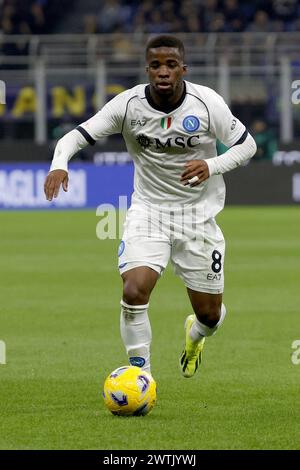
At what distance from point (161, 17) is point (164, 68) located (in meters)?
25.4

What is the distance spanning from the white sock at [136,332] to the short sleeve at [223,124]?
1256mm

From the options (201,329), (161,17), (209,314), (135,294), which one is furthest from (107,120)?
(161,17)

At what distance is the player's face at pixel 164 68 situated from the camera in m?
7.43

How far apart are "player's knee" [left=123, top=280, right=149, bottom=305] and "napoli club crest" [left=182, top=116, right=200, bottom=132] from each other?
110 cm

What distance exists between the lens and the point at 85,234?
2167 centimetres

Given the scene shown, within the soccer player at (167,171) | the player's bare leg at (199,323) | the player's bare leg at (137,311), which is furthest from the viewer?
→ the player's bare leg at (199,323)

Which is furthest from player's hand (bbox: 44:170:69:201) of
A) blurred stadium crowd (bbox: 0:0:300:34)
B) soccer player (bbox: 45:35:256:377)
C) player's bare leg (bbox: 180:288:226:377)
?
blurred stadium crowd (bbox: 0:0:300:34)

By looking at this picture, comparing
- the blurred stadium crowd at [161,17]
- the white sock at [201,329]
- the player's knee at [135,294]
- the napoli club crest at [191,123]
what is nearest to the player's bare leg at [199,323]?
the white sock at [201,329]

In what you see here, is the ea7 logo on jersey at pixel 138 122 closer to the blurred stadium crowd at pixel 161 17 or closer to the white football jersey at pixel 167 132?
the white football jersey at pixel 167 132

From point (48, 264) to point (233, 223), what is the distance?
7078 millimetres

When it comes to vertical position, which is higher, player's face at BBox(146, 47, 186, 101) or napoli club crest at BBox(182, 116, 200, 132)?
player's face at BBox(146, 47, 186, 101)

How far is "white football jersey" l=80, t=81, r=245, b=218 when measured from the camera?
25.2 ft

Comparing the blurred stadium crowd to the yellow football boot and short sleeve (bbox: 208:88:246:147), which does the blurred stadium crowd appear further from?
short sleeve (bbox: 208:88:246:147)

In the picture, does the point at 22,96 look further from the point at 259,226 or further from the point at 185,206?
the point at 185,206
